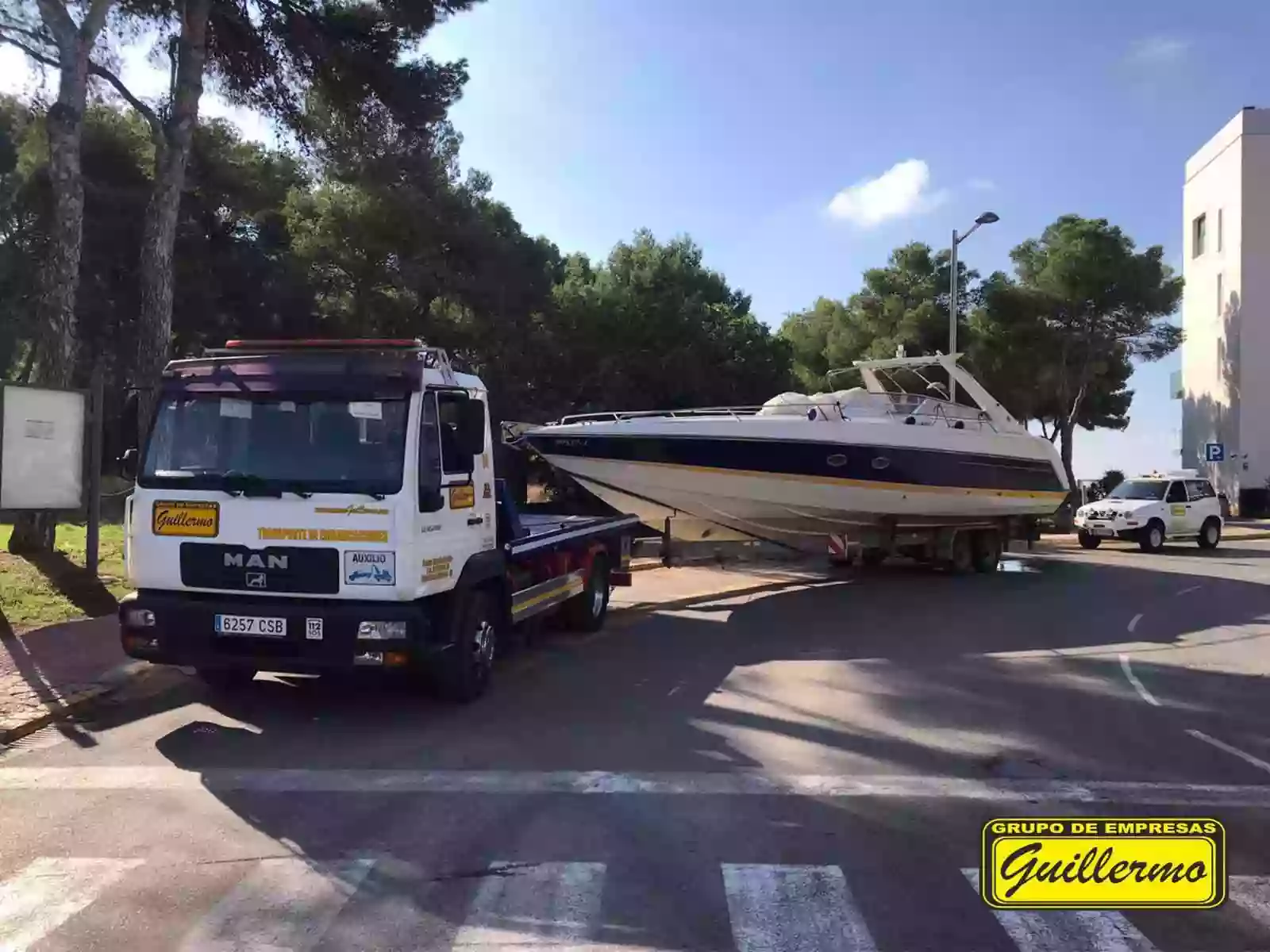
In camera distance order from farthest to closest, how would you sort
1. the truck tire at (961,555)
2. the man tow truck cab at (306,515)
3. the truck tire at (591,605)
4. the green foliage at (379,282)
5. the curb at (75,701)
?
the green foliage at (379,282)
the truck tire at (961,555)
the truck tire at (591,605)
the man tow truck cab at (306,515)
the curb at (75,701)

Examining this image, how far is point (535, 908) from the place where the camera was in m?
4.40

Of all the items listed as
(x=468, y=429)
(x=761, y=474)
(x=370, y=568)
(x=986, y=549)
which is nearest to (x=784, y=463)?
(x=761, y=474)

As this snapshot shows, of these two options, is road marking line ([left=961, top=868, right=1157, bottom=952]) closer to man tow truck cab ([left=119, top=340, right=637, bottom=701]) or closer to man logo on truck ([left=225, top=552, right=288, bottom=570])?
man tow truck cab ([left=119, top=340, right=637, bottom=701])

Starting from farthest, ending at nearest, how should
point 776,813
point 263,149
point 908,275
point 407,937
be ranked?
point 908,275 → point 263,149 → point 776,813 → point 407,937

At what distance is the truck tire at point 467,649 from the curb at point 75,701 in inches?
102

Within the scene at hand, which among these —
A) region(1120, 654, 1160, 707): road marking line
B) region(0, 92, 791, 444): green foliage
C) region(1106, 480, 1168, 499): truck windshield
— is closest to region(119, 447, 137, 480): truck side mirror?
region(1120, 654, 1160, 707): road marking line

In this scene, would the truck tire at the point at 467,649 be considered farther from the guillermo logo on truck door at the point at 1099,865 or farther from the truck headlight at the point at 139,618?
the guillermo logo on truck door at the point at 1099,865

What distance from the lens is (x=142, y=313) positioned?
14.4 metres

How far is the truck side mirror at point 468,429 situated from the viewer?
A: 26.5 feet

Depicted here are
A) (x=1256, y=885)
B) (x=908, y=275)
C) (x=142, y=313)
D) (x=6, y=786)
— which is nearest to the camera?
(x=1256, y=885)

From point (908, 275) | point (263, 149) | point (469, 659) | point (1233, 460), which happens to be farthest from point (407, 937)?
point (1233, 460)

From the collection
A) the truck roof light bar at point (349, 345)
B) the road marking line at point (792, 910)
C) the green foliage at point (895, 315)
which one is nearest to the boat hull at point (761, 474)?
the truck roof light bar at point (349, 345)

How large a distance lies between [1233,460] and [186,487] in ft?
133

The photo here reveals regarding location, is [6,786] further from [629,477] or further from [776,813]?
[629,477]
